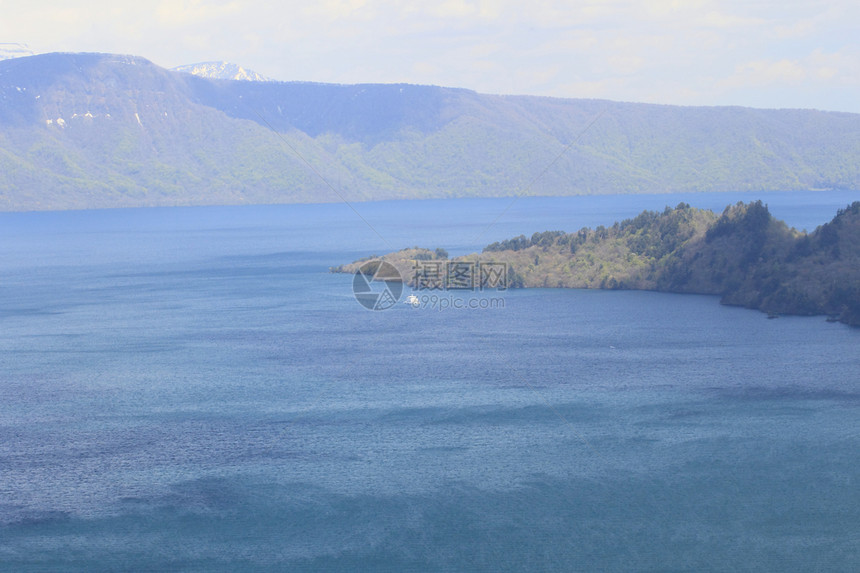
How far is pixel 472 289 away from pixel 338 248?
52.2 metres

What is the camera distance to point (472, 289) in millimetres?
79188

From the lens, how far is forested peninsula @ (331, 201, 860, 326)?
2416 inches

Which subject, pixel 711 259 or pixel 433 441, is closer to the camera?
pixel 433 441

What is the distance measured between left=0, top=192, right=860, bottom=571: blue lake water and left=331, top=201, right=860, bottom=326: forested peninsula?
358 cm

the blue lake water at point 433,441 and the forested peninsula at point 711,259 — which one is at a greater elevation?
the forested peninsula at point 711,259

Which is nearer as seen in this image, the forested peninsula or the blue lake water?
the blue lake water

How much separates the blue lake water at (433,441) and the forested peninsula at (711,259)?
11.7 ft

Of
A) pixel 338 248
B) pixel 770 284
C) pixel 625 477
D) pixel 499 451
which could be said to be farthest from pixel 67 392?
pixel 338 248

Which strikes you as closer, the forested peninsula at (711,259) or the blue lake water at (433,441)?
the blue lake water at (433,441)

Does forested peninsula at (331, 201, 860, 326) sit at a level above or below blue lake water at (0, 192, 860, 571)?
above

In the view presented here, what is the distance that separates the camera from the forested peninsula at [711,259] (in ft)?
201

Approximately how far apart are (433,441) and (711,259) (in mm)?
42930

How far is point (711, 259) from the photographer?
236ft

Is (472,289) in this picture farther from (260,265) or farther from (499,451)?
(499,451)
